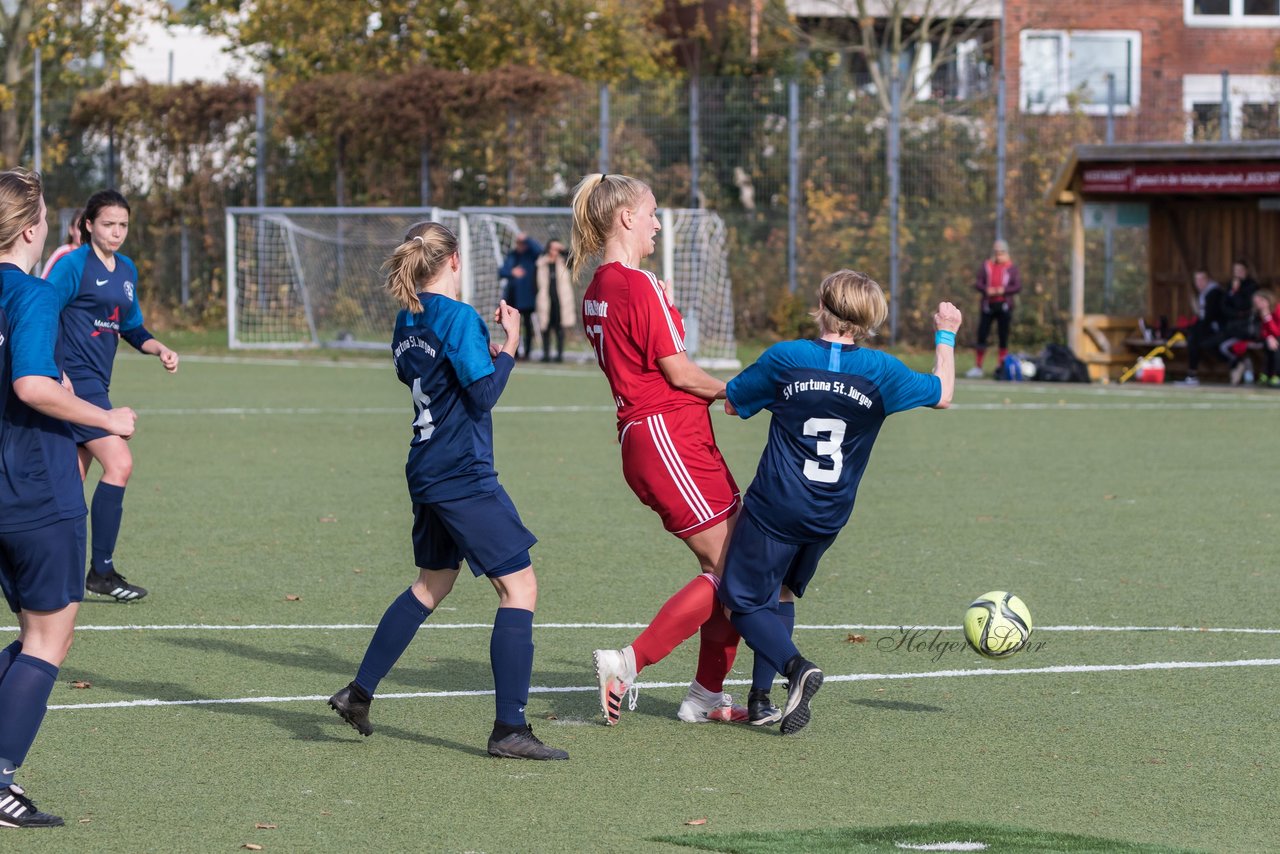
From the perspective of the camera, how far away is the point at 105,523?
29.3ft

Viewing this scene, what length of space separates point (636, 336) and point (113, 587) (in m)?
3.88

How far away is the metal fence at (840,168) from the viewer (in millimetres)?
26672

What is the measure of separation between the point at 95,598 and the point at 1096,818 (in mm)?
5424

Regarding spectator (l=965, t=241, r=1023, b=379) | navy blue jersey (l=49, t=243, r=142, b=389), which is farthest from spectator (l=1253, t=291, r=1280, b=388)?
navy blue jersey (l=49, t=243, r=142, b=389)

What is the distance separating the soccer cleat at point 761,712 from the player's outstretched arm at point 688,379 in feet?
3.67

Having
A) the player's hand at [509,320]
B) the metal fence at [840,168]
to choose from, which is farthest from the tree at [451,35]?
the player's hand at [509,320]

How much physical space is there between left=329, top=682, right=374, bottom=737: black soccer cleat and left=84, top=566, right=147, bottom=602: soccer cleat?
10.2 ft

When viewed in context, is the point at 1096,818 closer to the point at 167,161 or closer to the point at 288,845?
the point at 288,845

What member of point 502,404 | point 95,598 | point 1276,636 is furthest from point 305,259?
point 1276,636

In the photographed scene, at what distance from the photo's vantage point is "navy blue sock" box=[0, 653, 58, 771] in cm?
505

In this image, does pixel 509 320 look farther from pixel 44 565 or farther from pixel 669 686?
pixel 669 686

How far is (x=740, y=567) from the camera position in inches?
240

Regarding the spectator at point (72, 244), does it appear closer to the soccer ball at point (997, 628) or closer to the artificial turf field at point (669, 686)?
the artificial turf field at point (669, 686)

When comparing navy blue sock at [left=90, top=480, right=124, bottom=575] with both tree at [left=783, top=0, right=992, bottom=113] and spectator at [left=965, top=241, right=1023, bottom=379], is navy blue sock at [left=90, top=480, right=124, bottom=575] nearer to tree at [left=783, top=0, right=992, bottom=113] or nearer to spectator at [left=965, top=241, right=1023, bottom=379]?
spectator at [left=965, top=241, right=1023, bottom=379]
